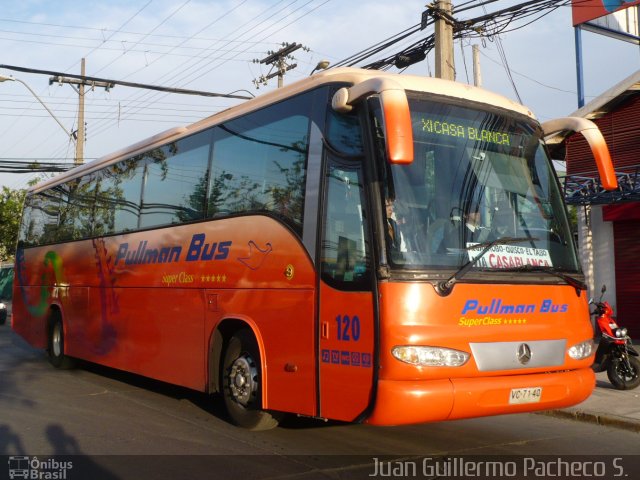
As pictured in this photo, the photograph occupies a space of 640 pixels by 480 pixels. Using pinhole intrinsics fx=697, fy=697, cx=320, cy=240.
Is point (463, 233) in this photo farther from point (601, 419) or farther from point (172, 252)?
point (172, 252)

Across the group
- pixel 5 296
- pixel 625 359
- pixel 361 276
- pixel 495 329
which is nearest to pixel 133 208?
pixel 361 276

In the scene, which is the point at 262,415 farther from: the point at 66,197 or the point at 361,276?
the point at 66,197

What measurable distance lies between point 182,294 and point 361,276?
334cm

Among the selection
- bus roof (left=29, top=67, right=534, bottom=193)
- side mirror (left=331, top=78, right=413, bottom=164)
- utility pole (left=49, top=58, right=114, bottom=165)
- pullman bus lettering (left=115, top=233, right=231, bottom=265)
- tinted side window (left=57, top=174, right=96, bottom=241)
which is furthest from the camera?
utility pole (left=49, top=58, right=114, bottom=165)

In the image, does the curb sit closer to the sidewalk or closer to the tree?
the sidewalk

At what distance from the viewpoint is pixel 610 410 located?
8.52 m

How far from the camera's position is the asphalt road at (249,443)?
5895mm

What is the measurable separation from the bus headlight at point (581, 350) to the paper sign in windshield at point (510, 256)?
77cm

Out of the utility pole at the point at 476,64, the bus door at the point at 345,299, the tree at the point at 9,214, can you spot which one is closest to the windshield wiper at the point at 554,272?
the bus door at the point at 345,299

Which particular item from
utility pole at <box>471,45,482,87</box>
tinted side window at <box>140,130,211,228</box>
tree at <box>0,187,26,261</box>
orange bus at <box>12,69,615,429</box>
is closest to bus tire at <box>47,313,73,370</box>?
tinted side window at <box>140,130,211,228</box>

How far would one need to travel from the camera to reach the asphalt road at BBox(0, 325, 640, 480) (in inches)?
232

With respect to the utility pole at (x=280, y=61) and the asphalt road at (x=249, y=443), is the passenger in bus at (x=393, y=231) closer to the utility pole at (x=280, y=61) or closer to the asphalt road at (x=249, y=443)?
the asphalt road at (x=249, y=443)

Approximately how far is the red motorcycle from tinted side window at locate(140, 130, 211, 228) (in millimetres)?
5706

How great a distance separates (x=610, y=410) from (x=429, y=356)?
4262 mm
